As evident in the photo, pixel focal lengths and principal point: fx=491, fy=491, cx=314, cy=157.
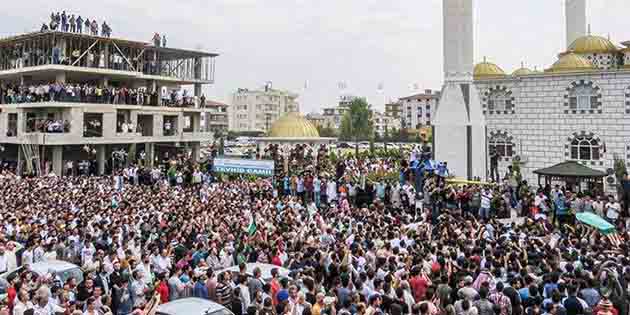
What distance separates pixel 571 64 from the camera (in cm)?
3316

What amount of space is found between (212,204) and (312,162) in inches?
625

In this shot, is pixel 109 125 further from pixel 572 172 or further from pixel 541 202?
pixel 572 172

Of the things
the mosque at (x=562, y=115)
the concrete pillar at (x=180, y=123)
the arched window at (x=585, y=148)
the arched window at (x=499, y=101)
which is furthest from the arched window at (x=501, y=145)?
the concrete pillar at (x=180, y=123)

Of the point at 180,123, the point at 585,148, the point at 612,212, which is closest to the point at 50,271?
the point at 612,212

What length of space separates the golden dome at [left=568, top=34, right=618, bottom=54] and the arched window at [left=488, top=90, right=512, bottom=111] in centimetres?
818

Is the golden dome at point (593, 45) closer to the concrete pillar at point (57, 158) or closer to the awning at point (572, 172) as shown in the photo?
the awning at point (572, 172)

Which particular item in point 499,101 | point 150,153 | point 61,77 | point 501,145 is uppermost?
point 61,77

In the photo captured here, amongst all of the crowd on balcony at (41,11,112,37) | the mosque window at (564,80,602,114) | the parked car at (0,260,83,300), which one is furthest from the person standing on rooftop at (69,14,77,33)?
the mosque window at (564,80,602,114)

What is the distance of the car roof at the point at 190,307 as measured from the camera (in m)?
7.63

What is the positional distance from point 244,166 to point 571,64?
76.7 ft

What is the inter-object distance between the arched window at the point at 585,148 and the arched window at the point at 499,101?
4.67 m

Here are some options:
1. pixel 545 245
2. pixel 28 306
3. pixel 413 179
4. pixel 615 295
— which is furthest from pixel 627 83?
pixel 28 306

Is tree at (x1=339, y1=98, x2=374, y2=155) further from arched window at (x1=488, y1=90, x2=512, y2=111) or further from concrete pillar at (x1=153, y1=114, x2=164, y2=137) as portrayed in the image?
arched window at (x1=488, y1=90, x2=512, y2=111)

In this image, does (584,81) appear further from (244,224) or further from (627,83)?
(244,224)
